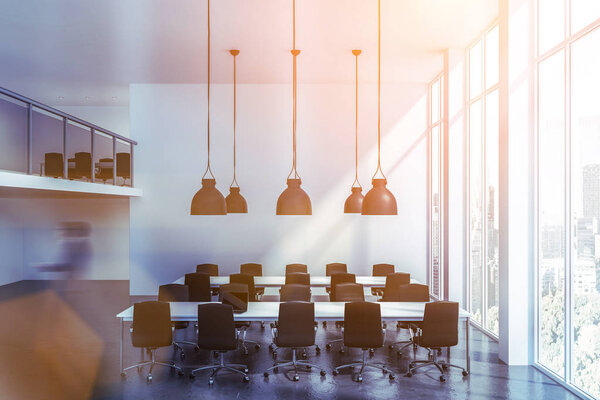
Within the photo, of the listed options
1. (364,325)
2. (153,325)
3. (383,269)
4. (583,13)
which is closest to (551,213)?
(583,13)

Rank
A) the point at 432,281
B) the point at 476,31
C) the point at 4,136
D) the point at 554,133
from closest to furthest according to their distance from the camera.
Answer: the point at 554,133
the point at 476,31
the point at 4,136
the point at 432,281

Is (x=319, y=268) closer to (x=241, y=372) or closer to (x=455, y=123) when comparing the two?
(x=455, y=123)

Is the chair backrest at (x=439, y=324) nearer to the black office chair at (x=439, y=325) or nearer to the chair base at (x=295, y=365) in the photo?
the black office chair at (x=439, y=325)

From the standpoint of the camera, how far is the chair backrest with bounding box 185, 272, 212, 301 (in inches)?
296

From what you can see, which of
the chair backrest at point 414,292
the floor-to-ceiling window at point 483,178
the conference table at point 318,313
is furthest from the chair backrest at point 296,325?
the floor-to-ceiling window at point 483,178

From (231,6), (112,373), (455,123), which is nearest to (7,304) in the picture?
(112,373)

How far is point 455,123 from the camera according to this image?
26.6 feet

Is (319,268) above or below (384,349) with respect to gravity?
above

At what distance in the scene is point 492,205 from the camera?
6910mm

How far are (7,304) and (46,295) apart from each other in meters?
1.13

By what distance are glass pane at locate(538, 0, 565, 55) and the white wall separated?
4723mm

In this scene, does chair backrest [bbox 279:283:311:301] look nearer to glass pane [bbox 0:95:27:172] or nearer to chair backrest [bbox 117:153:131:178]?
chair backrest [bbox 117:153:131:178]

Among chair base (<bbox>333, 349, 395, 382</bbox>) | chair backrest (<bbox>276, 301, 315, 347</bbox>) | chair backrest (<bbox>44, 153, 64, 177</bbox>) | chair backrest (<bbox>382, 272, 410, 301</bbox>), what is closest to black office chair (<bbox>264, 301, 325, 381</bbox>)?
chair backrest (<bbox>276, 301, 315, 347</bbox>)

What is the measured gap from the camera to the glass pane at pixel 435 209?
972cm
